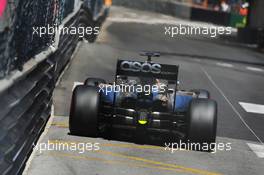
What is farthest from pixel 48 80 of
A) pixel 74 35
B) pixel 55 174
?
pixel 74 35

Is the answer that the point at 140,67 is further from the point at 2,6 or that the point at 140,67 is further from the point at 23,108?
the point at 2,6

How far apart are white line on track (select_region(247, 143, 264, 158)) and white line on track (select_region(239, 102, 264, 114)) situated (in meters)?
4.06

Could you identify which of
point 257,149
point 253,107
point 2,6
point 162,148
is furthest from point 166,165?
point 253,107

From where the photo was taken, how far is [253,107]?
18.4 m

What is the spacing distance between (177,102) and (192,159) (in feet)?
3.69

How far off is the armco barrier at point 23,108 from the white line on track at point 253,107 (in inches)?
258

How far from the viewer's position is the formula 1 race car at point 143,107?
1165 cm

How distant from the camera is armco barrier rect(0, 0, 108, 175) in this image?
7.74 meters

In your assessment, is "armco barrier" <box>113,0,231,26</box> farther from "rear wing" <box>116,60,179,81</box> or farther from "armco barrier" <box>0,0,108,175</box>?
"rear wing" <box>116,60,179,81</box>

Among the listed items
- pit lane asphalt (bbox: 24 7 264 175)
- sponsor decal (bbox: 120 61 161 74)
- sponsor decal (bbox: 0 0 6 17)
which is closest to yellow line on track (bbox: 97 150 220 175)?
pit lane asphalt (bbox: 24 7 264 175)

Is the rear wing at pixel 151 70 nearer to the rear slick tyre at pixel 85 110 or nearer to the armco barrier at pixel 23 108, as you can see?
the rear slick tyre at pixel 85 110

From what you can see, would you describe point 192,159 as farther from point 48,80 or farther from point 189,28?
point 189,28
